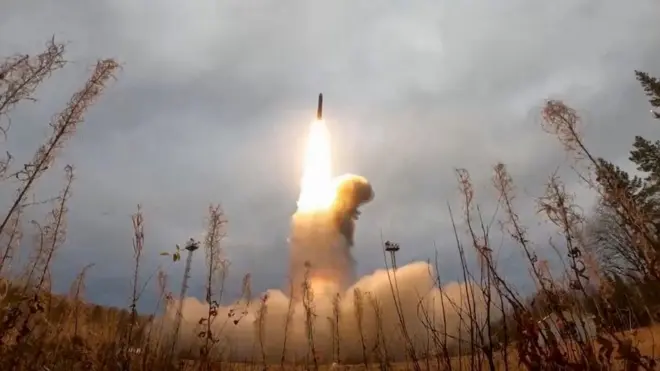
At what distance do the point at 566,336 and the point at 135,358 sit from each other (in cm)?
615

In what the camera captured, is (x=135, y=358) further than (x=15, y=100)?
Yes

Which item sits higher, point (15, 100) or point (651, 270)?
point (15, 100)

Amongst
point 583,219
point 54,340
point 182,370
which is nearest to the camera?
point 583,219

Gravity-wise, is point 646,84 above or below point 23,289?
above

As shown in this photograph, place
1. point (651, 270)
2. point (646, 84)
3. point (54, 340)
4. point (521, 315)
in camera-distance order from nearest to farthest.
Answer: point (651, 270) → point (521, 315) → point (54, 340) → point (646, 84)

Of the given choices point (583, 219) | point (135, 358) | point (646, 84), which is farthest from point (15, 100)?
point (646, 84)

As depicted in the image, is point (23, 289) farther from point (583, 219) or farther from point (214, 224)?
point (583, 219)

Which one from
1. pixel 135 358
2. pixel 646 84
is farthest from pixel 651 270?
pixel 646 84

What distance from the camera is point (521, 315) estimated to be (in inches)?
189

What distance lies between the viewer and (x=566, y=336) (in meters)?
5.47

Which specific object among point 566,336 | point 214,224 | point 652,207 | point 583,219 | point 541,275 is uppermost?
point 652,207

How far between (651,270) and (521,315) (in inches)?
45.1

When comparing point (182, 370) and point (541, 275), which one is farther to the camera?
point (182, 370)

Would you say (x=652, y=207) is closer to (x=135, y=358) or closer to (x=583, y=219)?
(x=583, y=219)
